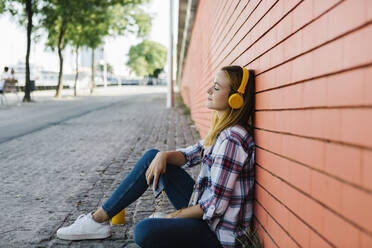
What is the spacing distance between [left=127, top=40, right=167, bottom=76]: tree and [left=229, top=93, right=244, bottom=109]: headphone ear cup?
89.5 metres

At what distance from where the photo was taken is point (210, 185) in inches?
97.4

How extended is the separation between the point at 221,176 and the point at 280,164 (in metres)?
0.34

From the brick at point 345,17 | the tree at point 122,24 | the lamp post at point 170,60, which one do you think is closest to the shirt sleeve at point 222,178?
the brick at point 345,17

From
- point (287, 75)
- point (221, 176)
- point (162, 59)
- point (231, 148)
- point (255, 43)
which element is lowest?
point (221, 176)

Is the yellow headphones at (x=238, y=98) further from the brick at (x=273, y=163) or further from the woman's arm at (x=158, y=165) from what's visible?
the woman's arm at (x=158, y=165)

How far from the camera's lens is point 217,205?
2281 millimetres

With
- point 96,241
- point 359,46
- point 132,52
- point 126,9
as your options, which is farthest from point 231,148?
point 132,52

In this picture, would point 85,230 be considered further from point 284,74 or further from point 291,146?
point 284,74

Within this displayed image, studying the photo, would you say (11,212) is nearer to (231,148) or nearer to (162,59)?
(231,148)

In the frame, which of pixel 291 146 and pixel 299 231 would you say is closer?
pixel 299 231

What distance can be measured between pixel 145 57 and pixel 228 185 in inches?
3653

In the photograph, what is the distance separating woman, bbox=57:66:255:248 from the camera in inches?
91.2

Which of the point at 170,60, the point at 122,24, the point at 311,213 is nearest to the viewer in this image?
the point at 311,213

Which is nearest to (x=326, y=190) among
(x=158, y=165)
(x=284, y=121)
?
(x=284, y=121)
